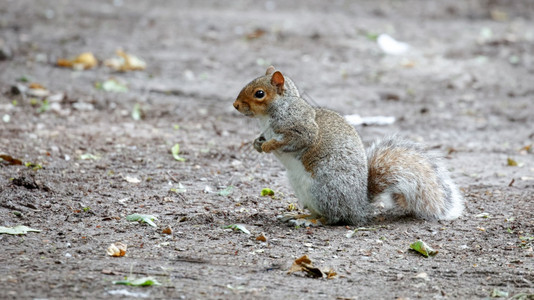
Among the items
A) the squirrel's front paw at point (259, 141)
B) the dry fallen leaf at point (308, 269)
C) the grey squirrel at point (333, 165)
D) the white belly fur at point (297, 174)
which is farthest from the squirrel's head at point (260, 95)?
the dry fallen leaf at point (308, 269)

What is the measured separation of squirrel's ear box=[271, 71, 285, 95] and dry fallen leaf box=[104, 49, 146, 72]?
4741mm

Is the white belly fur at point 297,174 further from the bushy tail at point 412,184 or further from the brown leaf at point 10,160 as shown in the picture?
Answer: the brown leaf at point 10,160

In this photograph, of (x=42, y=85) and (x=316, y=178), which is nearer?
(x=316, y=178)

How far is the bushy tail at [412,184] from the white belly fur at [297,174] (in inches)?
16.9

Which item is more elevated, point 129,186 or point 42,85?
point 42,85

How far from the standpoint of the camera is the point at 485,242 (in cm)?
423

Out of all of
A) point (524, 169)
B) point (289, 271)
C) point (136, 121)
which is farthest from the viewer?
point (136, 121)

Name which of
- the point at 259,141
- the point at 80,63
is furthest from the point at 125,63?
the point at 259,141

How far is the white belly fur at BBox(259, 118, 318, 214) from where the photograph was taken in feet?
14.4

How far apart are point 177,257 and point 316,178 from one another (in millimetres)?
1106

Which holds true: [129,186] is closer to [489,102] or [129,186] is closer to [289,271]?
[289,271]

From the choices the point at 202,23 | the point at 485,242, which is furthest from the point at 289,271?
the point at 202,23

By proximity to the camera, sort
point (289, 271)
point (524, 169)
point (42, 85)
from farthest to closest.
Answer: point (42, 85), point (524, 169), point (289, 271)

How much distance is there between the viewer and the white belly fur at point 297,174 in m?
4.38
